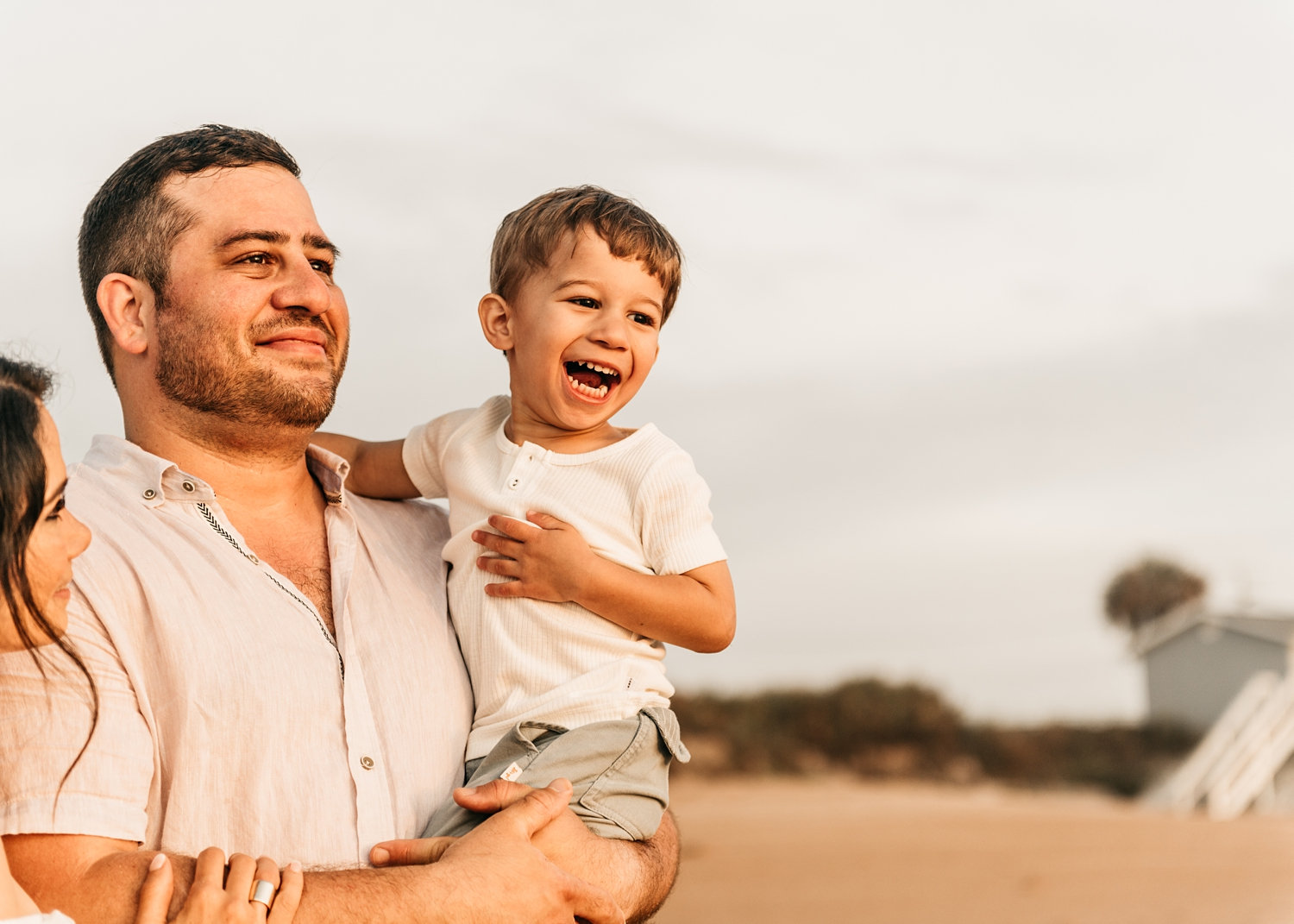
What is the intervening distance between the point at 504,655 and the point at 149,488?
89cm

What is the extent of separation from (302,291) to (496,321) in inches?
19.1

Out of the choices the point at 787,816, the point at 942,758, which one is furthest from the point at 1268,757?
the point at 787,816

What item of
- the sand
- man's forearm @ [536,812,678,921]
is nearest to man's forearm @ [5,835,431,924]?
man's forearm @ [536,812,678,921]

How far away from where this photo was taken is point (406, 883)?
89.4 inches

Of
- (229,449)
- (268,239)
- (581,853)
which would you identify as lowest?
(581,853)

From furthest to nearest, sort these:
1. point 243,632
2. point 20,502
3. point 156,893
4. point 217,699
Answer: point 243,632, point 217,699, point 156,893, point 20,502

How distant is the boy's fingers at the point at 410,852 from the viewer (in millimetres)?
2426

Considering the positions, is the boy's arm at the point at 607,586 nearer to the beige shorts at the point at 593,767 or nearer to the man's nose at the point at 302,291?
the beige shorts at the point at 593,767

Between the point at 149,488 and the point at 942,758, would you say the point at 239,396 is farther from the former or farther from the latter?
the point at 942,758

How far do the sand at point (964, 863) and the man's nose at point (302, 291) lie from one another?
13.9 m

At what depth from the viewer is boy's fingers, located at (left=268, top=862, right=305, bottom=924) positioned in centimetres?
212

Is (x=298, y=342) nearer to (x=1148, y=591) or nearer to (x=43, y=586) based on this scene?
(x=43, y=586)

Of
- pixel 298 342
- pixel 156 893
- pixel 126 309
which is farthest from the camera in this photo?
pixel 126 309

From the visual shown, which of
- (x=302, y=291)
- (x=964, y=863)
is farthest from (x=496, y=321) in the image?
(x=964, y=863)
